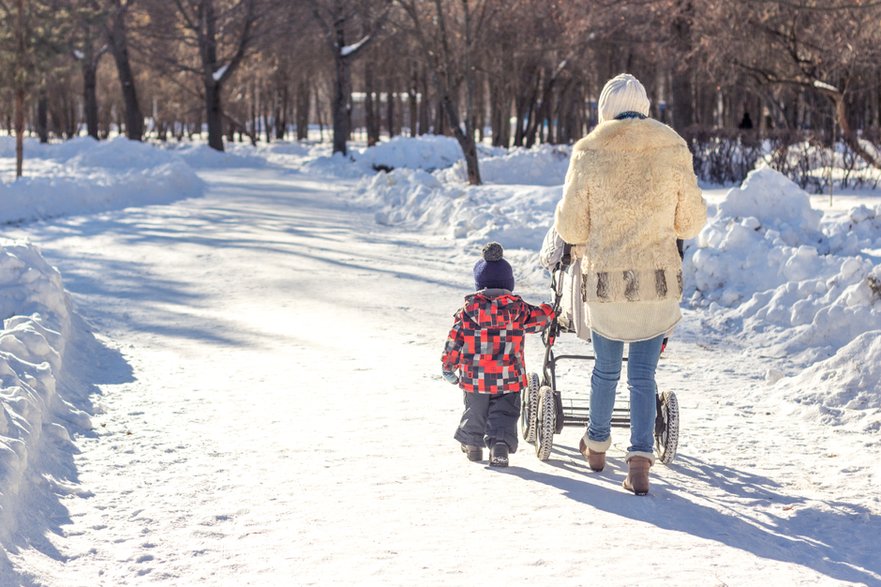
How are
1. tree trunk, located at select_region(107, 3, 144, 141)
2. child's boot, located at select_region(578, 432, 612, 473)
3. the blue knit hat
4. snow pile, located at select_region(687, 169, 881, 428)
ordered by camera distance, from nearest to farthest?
child's boot, located at select_region(578, 432, 612, 473), the blue knit hat, snow pile, located at select_region(687, 169, 881, 428), tree trunk, located at select_region(107, 3, 144, 141)

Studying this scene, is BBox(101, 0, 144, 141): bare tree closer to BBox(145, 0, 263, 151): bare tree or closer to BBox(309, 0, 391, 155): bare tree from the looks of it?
BBox(145, 0, 263, 151): bare tree

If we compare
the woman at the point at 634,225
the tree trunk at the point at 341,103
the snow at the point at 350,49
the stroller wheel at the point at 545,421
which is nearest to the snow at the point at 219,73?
the tree trunk at the point at 341,103

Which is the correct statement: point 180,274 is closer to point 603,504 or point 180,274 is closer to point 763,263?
point 763,263

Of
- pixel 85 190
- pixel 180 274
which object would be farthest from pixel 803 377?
pixel 85 190

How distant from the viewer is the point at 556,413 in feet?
17.8

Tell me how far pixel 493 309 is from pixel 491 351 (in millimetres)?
213

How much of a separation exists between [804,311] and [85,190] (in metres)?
16.3

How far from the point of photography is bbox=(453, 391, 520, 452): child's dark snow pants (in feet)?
17.9

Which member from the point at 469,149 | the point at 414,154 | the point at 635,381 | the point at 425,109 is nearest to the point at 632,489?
the point at 635,381

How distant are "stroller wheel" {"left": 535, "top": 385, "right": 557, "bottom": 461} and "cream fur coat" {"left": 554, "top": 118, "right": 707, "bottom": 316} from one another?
68cm

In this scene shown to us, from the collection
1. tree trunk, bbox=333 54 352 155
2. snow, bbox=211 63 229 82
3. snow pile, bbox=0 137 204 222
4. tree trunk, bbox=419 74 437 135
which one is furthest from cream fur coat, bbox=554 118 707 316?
tree trunk, bbox=419 74 437 135

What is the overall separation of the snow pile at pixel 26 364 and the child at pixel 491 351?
1.98m

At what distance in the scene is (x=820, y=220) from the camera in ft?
37.8

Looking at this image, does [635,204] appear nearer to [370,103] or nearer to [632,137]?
[632,137]
